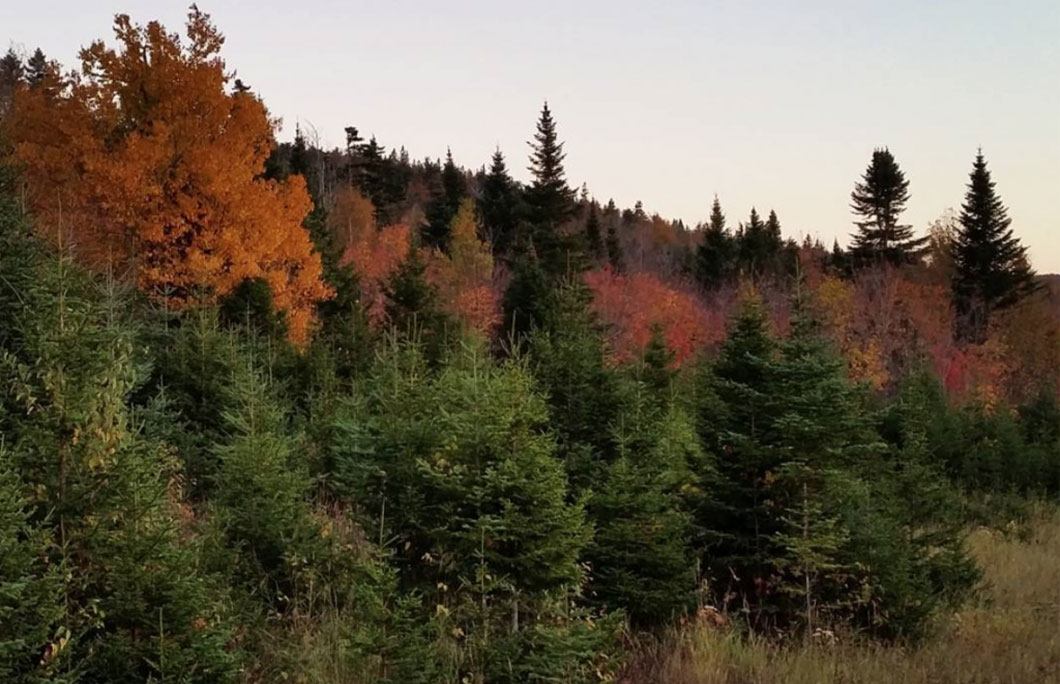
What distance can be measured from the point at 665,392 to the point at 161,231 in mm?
12544

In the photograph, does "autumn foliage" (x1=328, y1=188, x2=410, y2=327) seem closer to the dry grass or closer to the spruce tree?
the spruce tree

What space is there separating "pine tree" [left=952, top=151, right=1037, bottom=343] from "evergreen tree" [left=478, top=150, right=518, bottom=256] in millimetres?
29134

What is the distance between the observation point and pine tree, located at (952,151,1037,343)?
46000 millimetres

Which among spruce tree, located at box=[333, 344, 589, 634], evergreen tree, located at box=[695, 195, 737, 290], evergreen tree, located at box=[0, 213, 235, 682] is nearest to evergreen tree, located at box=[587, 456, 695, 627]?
spruce tree, located at box=[333, 344, 589, 634]

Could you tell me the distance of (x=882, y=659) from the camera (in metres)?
6.88

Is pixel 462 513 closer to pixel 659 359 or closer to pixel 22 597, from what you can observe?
pixel 22 597

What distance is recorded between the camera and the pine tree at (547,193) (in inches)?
1498

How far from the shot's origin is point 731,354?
29.1 feet

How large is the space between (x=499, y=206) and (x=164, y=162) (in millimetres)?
41898

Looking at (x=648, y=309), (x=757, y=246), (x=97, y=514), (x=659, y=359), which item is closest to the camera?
(x=97, y=514)

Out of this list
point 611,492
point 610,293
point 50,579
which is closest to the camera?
point 50,579

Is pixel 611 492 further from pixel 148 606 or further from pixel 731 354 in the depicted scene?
pixel 148 606

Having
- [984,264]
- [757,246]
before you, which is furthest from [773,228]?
[984,264]

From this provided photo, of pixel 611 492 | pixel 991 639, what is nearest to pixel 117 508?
pixel 611 492
